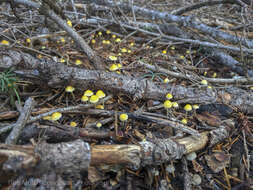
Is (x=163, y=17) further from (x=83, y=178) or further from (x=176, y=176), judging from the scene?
(x=83, y=178)

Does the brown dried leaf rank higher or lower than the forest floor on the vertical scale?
lower

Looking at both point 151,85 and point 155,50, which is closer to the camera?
point 151,85

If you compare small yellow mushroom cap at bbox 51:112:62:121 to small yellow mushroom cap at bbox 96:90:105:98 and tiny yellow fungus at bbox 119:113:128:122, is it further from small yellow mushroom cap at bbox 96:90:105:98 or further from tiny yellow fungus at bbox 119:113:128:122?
tiny yellow fungus at bbox 119:113:128:122

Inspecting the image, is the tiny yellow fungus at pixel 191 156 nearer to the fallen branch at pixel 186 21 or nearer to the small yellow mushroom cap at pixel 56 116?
the small yellow mushroom cap at pixel 56 116

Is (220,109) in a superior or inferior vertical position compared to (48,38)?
inferior

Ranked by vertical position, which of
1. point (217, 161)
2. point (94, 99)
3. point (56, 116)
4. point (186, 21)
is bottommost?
point (217, 161)

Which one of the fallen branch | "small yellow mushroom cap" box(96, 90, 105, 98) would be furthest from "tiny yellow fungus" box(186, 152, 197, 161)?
the fallen branch

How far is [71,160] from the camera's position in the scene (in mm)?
1531

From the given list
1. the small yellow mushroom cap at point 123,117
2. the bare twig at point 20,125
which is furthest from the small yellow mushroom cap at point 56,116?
the small yellow mushroom cap at point 123,117

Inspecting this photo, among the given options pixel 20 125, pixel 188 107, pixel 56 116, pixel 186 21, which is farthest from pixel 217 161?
pixel 186 21

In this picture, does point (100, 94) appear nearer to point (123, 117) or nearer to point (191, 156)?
point (123, 117)

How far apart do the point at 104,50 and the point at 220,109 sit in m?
2.83

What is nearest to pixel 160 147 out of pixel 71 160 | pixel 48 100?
pixel 71 160

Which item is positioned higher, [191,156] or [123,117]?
[123,117]
